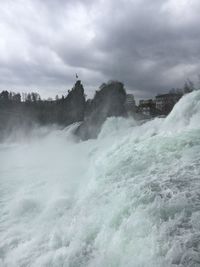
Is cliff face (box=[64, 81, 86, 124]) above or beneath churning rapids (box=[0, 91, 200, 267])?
above

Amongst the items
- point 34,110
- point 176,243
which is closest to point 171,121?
point 176,243

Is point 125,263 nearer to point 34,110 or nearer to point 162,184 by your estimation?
point 162,184

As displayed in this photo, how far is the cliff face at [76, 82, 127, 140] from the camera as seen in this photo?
33934 mm

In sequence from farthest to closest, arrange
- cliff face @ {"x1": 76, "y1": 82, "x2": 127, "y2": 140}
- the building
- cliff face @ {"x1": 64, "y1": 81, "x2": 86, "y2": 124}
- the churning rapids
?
cliff face @ {"x1": 64, "y1": 81, "x2": 86, "y2": 124}, the building, cliff face @ {"x1": 76, "y1": 82, "x2": 127, "y2": 140}, the churning rapids

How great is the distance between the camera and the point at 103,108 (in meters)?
38.8

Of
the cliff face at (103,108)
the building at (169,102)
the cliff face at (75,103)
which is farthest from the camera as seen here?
the cliff face at (75,103)

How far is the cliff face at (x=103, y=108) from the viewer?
3393cm

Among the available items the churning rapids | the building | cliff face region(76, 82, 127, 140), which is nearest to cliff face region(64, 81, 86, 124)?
the building

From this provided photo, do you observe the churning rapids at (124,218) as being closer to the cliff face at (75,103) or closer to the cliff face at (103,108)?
the cliff face at (103,108)

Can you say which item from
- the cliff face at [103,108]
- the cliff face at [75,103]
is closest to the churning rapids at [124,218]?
the cliff face at [103,108]

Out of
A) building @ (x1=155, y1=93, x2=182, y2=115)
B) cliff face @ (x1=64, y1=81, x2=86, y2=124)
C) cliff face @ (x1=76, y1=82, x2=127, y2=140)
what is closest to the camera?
cliff face @ (x1=76, y1=82, x2=127, y2=140)

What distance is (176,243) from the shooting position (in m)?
3.86

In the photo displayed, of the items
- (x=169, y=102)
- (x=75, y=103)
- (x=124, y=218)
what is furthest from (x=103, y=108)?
(x=124, y=218)

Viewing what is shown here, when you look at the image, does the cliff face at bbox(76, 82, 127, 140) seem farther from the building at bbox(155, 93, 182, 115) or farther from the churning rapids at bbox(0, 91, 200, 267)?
the churning rapids at bbox(0, 91, 200, 267)
